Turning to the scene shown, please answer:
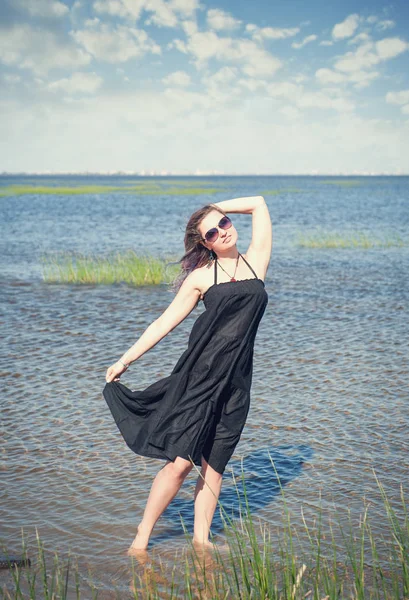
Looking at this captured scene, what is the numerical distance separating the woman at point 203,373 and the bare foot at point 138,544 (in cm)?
Result: 20

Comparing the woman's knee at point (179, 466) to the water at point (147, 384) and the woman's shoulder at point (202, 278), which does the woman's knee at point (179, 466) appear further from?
the woman's shoulder at point (202, 278)

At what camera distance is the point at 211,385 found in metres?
4.42

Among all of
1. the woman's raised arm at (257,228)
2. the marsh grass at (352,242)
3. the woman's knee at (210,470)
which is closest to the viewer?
the woman's knee at (210,470)

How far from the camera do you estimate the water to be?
5.49 metres

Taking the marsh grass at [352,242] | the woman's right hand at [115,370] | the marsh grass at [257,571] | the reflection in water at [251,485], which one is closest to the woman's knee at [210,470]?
the marsh grass at [257,571]

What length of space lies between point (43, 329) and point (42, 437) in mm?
5269

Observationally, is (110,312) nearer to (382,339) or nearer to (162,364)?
(162,364)

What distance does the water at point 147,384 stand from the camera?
216 inches

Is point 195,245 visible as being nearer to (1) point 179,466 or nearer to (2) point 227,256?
(2) point 227,256

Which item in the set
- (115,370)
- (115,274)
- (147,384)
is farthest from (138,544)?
(115,274)

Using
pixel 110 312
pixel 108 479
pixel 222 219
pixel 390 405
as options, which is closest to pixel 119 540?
pixel 108 479

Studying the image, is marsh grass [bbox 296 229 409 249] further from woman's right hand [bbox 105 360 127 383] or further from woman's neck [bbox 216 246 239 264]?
woman's right hand [bbox 105 360 127 383]

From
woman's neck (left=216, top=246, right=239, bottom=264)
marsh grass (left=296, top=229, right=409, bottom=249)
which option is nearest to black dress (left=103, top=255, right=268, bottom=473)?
woman's neck (left=216, top=246, right=239, bottom=264)

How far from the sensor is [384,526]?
17.1ft
